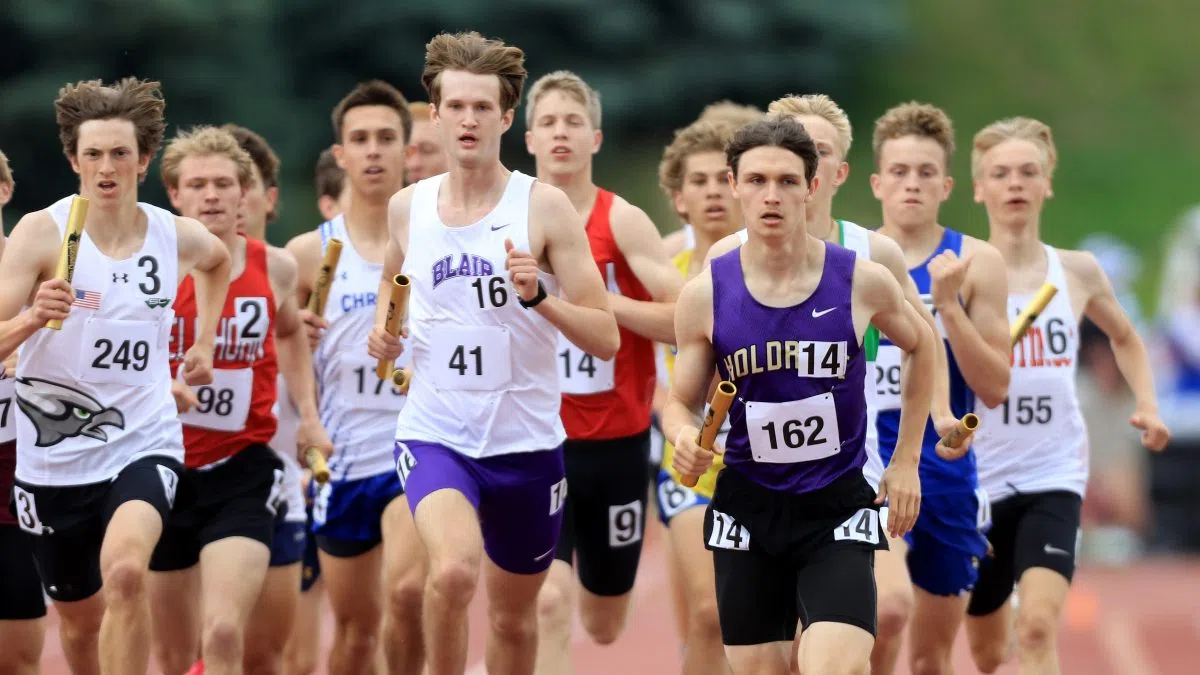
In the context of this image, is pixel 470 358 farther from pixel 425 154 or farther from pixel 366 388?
pixel 425 154

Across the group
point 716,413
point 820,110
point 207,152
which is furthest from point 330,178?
point 716,413

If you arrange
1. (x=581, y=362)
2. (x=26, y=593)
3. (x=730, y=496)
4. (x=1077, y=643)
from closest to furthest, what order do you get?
(x=730, y=496)
(x=26, y=593)
(x=581, y=362)
(x=1077, y=643)

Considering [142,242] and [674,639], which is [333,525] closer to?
[142,242]

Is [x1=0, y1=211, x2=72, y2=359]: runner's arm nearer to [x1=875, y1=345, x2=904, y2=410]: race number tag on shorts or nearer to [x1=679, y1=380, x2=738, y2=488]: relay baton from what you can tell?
[x1=679, y1=380, x2=738, y2=488]: relay baton

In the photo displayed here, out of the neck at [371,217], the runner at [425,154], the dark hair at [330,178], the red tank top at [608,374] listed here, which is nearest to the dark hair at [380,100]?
the neck at [371,217]

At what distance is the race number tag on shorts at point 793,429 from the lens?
6898 millimetres

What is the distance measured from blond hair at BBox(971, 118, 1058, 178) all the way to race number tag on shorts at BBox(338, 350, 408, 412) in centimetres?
288

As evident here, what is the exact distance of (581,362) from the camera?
29.4 feet

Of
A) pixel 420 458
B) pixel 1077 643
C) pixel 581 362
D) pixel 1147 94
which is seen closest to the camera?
pixel 420 458

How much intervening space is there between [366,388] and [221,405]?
29.9 inches

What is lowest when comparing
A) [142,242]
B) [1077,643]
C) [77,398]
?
[1077,643]

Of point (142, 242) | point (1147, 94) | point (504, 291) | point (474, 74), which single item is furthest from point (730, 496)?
point (1147, 94)

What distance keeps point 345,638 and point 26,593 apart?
1.50 m

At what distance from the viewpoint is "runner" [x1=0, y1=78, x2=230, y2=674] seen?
7.59 m
